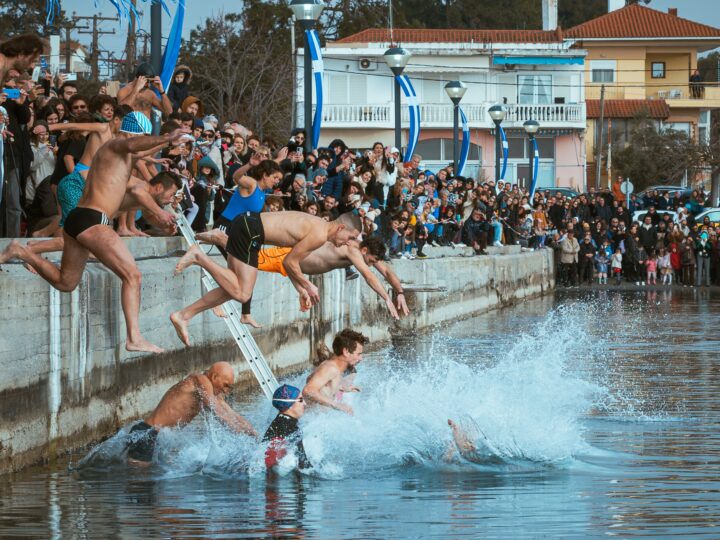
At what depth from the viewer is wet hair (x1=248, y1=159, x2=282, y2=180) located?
1409 centimetres

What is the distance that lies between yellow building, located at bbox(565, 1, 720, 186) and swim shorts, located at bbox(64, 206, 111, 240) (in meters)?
69.9

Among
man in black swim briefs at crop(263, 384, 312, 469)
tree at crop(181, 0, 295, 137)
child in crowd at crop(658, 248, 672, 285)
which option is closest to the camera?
man in black swim briefs at crop(263, 384, 312, 469)

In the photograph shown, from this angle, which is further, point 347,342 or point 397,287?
point 397,287

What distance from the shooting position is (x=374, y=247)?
45.0 feet

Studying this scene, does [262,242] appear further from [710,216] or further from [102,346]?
[710,216]

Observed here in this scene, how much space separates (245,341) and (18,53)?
4.52 m

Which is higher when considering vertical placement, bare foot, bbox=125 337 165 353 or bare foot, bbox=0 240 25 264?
bare foot, bbox=0 240 25 264

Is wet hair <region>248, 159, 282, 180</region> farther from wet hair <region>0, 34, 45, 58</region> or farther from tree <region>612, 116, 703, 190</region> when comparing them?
tree <region>612, 116, 703, 190</region>

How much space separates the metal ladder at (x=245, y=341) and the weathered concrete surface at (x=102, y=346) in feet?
1.66

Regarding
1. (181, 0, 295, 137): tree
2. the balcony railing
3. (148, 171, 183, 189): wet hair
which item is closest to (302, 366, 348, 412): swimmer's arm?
(148, 171, 183, 189): wet hair

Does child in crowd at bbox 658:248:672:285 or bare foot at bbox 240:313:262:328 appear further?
child in crowd at bbox 658:248:672:285

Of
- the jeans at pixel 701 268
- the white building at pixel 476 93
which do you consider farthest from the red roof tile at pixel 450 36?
the jeans at pixel 701 268

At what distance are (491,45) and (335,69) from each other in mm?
8399

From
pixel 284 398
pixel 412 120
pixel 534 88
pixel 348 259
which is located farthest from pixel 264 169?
pixel 534 88
